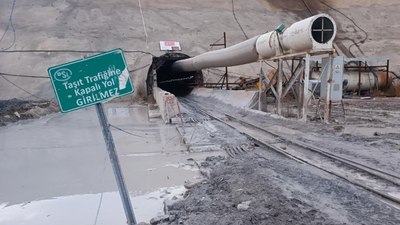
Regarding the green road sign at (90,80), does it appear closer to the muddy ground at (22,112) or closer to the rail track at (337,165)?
the rail track at (337,165)

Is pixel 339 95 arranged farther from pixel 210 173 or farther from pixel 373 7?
pixel 373 7

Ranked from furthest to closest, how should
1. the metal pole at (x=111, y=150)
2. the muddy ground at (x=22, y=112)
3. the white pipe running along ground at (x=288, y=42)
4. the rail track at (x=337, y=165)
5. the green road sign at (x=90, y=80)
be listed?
the muddy ground at (x=22, y=112)
the white pipe running along ground at (x=288, y=42)
the rail track at (x=337, y=165)
the metal pole at (x=111, y=150)
the green road sign at (x=90, y=80)

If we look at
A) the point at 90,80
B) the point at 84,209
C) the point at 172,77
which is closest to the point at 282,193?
the point at 84,209

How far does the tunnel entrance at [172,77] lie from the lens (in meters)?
26.1

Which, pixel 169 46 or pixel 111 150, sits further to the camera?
pixel 169 46

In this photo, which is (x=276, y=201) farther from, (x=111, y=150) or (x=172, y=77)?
(x=172, y=77)

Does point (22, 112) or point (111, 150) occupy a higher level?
point (111, 150)

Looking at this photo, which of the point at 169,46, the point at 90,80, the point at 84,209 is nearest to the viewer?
the point at 90,80

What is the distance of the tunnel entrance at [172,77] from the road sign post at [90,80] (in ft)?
72.0

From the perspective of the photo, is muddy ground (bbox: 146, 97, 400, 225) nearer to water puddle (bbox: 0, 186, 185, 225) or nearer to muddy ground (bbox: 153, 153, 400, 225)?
muddy ground (bbox: 153, 153, 400, 225)

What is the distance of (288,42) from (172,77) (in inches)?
827

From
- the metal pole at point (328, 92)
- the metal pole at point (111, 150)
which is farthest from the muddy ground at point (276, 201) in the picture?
the metal pole at point (328, 92)

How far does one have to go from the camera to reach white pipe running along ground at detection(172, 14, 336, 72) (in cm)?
1015

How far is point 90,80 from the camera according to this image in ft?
11.5
